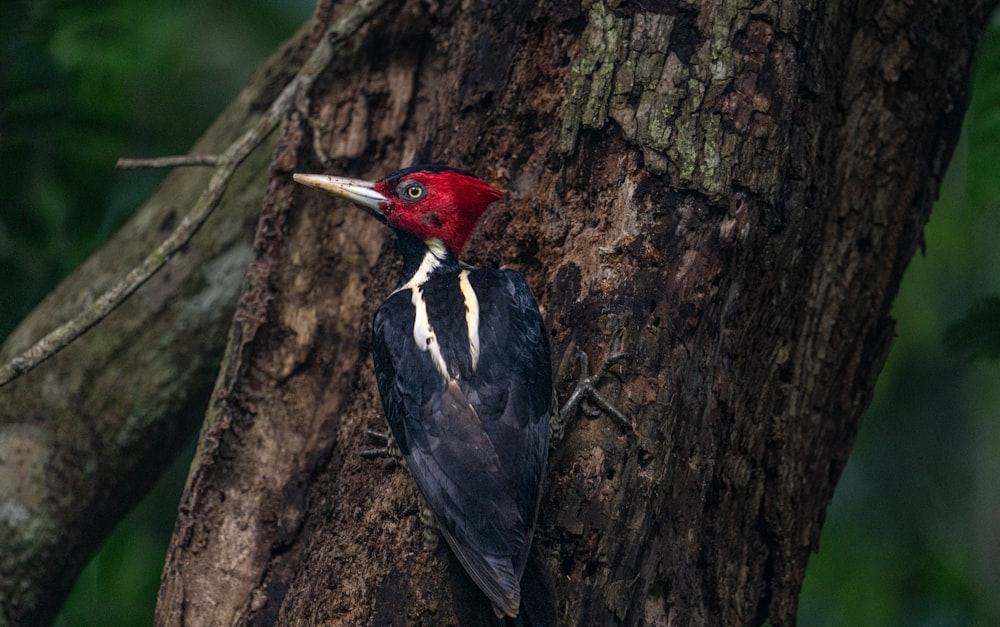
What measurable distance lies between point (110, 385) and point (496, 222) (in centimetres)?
190

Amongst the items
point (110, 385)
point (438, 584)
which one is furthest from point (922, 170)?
point (110, 385)

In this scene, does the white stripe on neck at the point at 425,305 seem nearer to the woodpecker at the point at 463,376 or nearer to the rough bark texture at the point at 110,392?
the woodpecker at the point at 463,376

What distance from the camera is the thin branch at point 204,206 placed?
138 inches

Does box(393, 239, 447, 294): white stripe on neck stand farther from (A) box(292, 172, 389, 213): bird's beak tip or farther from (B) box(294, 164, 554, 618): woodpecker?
(A) box(292, 172, 389, 213): bird's beak tip

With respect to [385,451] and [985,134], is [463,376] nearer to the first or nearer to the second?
[385,451]

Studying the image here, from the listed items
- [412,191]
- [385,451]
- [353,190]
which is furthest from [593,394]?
[353,190]

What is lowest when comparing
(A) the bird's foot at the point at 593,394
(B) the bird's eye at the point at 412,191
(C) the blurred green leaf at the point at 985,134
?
(A) the bird's foot at the point at 593,394

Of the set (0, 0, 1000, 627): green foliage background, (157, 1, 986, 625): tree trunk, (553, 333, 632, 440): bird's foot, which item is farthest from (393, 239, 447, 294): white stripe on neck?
(0, 0, 1000, 627): green foliage background

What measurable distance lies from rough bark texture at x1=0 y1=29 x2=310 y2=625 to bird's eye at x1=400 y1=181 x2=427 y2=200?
120 centimetres

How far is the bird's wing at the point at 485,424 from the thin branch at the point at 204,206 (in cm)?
99

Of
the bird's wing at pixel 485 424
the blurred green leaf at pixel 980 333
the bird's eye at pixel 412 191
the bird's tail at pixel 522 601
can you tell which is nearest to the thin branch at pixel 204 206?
the bird's eye at pixel 412 191

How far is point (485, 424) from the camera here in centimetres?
287

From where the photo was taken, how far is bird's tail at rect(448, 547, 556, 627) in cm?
264

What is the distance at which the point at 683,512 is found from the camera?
9.63ft
